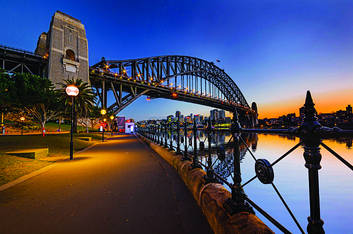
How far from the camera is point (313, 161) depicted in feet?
4.25

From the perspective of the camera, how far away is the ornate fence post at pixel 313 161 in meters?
1.26

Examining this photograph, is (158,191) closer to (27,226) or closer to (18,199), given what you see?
(27,226)

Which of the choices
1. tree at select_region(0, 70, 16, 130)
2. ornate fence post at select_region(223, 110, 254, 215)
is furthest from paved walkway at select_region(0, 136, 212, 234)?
tree at select_region(0, 70, 16, 130)

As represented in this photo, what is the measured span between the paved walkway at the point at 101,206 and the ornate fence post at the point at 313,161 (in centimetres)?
149

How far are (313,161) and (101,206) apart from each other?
3.38m

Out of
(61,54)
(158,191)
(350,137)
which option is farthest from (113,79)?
(350,137)

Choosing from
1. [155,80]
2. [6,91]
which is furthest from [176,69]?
[6,91]

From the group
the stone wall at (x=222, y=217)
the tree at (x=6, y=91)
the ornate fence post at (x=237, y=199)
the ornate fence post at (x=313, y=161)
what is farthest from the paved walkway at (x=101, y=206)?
the tree at (x=6, y=91)

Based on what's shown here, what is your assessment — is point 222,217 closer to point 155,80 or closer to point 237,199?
point 237,199

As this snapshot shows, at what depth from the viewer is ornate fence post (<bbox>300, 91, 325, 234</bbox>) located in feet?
4.13

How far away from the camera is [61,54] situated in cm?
3147

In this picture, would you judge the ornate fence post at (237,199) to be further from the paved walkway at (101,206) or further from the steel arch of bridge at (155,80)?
the steel arch of bridge at (155,80)

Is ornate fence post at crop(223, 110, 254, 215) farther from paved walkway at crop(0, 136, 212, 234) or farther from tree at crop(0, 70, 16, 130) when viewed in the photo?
tree at crop(0, 70, 16, 130)

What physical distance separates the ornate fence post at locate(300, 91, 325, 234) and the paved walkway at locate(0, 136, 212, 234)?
1.49 m
